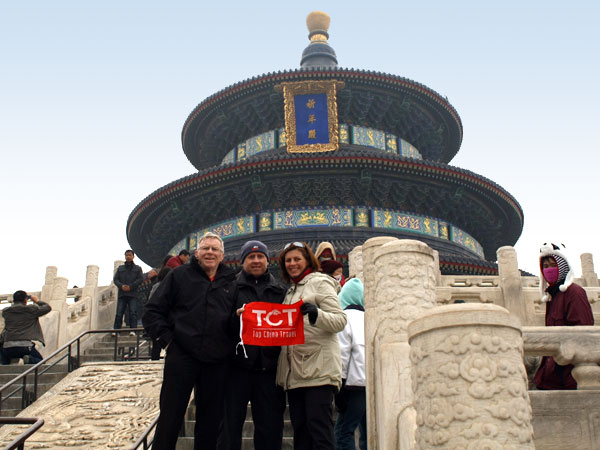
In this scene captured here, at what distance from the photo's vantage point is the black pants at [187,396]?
516 cm

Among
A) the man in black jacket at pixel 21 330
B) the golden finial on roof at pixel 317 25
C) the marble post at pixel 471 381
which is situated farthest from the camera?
the golden finial on roof at pixel 317 25

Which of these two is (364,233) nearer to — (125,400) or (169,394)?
(125,400)

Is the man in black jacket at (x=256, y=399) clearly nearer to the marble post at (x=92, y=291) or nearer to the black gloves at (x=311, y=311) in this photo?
the black gloves at (x=311, y=311)

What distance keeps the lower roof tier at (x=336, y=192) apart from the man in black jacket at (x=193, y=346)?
13.8m

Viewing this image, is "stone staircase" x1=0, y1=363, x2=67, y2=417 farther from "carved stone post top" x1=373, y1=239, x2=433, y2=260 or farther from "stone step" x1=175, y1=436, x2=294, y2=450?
"carved stone post top" x1=373, y1=239, x2=433, y2=260

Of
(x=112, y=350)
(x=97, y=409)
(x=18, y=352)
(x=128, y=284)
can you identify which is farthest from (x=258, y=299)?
(x=112, y=350)

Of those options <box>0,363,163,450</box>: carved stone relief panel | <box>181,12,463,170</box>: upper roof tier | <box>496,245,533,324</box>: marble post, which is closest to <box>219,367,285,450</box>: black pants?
<box>0,363,163,450</box>: carved stone relief panel

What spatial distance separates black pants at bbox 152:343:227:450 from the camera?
516 cm

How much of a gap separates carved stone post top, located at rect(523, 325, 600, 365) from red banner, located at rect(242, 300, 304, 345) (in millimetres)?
1833

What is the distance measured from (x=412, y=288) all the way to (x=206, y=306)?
1624 millimetres

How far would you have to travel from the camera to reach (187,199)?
2125 cm

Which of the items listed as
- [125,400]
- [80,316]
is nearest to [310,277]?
[125,400]

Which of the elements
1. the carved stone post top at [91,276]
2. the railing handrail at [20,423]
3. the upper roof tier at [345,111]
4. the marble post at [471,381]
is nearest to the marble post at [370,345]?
the marble post at [471,381]

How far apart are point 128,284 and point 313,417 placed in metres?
9.44
